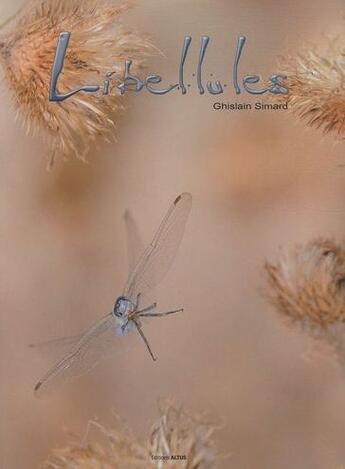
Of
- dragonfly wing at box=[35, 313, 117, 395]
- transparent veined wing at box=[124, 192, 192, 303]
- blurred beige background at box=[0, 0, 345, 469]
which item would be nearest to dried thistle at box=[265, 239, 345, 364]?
blurred beige background at box=[0, 0, 345, 469]

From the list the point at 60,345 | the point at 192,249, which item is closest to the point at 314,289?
the point at 192,249

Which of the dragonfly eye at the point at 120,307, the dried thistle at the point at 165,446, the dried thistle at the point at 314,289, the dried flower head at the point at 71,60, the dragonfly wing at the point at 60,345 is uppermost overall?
the dried flower head at the point at 71,60

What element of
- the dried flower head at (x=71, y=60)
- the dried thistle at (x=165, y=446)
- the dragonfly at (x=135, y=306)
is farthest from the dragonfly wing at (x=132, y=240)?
the dried thistle at (x=165, y=446)

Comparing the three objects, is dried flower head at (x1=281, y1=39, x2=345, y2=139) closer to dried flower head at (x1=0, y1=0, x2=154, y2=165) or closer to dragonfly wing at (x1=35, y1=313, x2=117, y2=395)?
dried flower head at (x1=0, y1=0, x2=154, y2=165)

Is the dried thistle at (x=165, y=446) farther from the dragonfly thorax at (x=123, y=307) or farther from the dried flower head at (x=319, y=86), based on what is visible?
the dried flower head at (x=319, y=86)

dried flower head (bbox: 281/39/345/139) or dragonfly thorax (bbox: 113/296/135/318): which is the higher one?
dried flower head (bbox: 281/39/345/139)

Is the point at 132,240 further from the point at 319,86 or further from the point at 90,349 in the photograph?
the point at 319,86

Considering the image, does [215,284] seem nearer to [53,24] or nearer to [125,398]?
[125,398]
